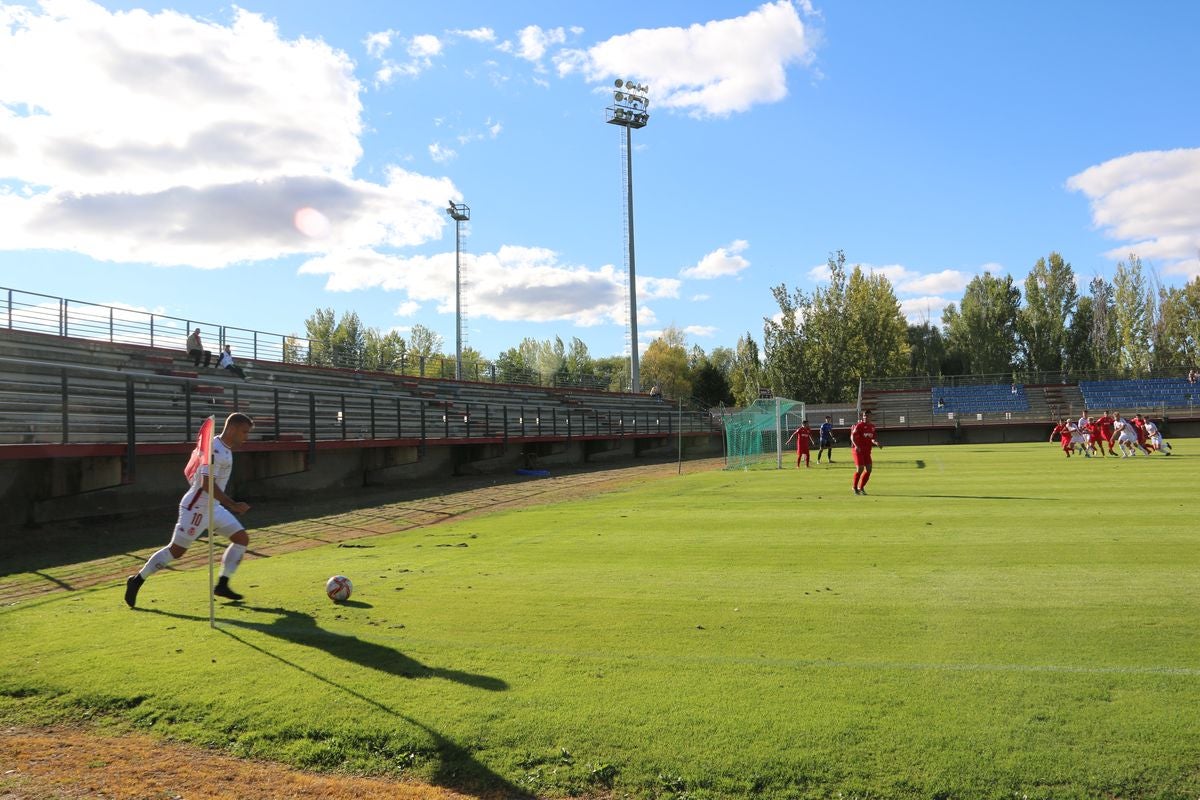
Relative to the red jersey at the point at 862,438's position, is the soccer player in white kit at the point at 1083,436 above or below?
below

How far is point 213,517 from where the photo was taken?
768cm

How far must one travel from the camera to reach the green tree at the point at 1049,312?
74.7m

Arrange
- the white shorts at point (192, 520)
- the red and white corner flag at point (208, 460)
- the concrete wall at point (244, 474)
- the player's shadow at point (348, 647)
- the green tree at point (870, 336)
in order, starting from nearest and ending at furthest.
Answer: the player's shadow at point (348, 647) < the red and white corner flag at point (208, 460) < the white shorts at point (192, 520) < the concrete wall at point (244, 474) < the green tree at point (870, 336)

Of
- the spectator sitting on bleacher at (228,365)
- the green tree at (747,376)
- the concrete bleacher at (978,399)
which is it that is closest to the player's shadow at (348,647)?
the spectator sitting on bleacher at (228,365)

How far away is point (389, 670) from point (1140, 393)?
212 ft

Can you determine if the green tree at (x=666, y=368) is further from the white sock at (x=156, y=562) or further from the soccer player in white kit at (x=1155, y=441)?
the white sock at (x=156, y=562)

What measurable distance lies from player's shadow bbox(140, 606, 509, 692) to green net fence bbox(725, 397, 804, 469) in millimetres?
25112

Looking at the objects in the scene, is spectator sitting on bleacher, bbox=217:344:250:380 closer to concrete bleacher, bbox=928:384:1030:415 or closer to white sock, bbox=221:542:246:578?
white sock, bbox=221:542:246:578

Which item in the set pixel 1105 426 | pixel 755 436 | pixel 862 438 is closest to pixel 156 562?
pixel 862 438

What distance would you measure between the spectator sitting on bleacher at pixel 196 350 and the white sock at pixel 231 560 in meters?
17.5

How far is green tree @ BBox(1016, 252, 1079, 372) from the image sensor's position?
74.7 metres

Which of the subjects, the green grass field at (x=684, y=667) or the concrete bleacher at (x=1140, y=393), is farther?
the concrete bleacher at (x=1140, y=393)

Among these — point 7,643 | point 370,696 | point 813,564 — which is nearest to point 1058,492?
point 813,564

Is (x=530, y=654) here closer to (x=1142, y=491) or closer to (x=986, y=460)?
(x=1142, y=491)
